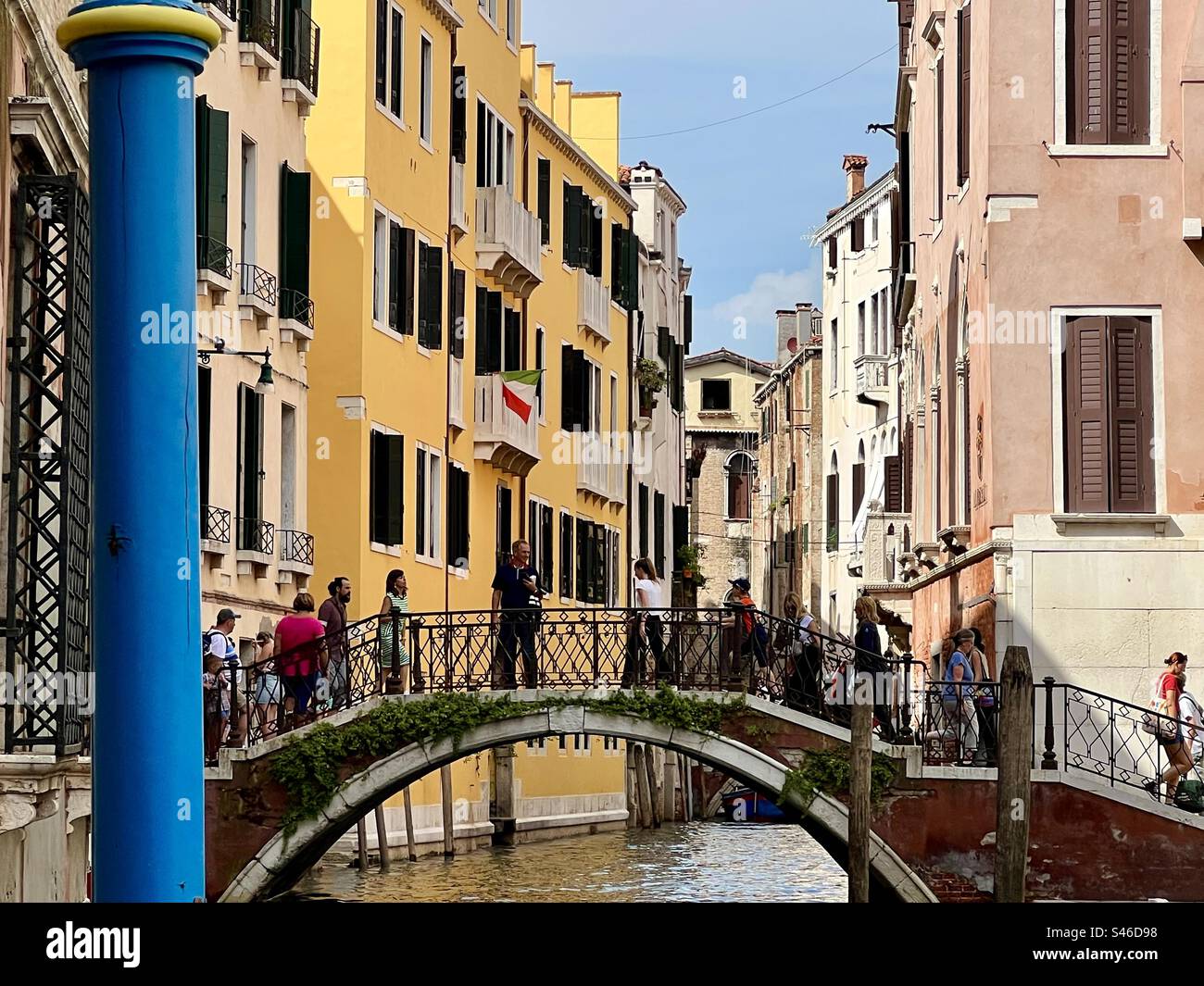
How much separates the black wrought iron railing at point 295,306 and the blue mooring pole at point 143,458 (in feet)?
45.5

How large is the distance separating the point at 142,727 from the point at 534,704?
11761mm

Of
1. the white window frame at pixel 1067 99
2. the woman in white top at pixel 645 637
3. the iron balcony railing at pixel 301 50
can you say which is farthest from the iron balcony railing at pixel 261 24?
the white window frame at pixel 1067 99

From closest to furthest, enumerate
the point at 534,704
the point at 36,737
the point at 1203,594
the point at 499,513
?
the point at 36,737, the point at 1203,594, the point at 534,704, the point at 499,513

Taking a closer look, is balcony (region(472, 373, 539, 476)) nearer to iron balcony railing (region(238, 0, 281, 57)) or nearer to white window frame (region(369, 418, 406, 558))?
white window frame (region(369, 418, 406, 558))

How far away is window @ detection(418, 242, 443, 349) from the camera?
77.4 ft

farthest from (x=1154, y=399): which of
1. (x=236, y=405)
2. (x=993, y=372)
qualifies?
(x=236, y=405)

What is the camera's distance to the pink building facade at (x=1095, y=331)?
16469 millimetres

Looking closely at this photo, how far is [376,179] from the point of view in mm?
22219

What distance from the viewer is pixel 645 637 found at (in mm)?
17578

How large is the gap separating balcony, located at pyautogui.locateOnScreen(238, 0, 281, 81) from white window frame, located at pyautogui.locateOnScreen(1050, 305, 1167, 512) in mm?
6626

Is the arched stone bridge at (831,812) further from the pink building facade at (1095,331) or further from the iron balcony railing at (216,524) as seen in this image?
the iron balcony railing at (216,524)

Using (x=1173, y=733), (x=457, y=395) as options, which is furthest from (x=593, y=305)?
(x=1173, y=733)

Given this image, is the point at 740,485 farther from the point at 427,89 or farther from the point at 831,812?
the point at 831,812

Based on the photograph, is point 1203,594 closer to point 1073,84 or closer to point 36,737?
point 1073,84
